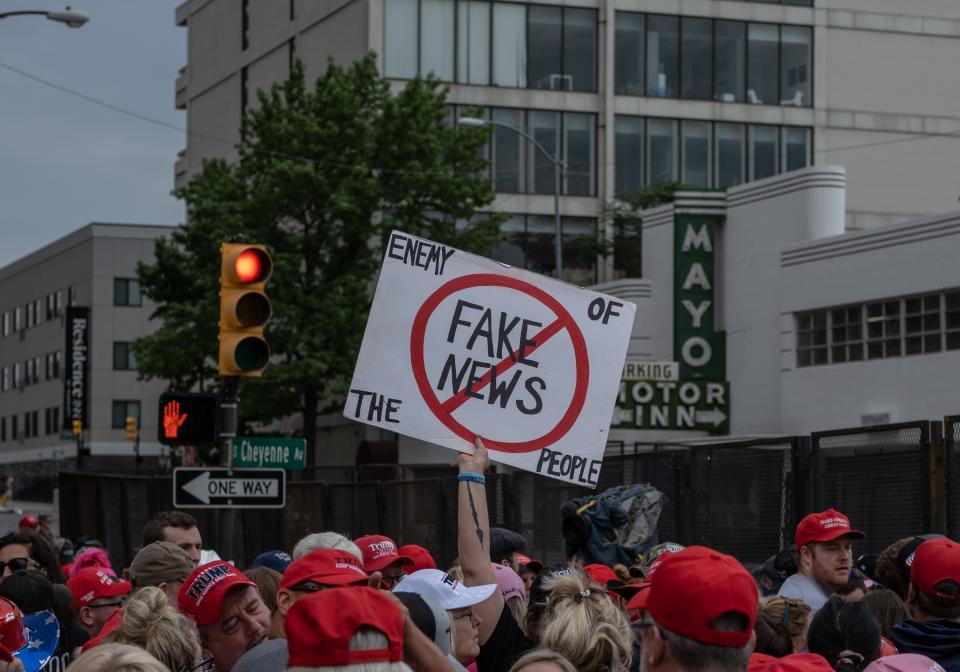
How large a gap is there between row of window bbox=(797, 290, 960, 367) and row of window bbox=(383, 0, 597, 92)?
68.3 feet

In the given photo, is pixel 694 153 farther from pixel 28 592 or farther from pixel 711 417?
pixel 28 592

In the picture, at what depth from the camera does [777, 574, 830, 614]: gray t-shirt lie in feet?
Result: 28.4

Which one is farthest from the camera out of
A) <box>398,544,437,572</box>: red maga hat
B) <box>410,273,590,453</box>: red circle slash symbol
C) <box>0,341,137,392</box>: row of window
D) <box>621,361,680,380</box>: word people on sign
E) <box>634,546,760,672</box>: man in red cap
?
<box>0,341,137,392</box>: row of window

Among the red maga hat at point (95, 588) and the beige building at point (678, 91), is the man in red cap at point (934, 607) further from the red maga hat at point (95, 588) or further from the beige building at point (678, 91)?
the beige building at point (678, 91)

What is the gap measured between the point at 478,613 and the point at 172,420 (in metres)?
6.36

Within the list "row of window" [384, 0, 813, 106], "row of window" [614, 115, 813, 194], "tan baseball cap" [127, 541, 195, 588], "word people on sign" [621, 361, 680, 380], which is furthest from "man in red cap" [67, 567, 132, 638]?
"row of window" [614, 115, 813, 194]

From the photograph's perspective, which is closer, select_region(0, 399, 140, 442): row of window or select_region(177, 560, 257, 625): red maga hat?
select_region(177, 560, 257, 625): red maga hat

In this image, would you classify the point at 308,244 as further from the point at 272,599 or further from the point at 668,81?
the point at 272,599

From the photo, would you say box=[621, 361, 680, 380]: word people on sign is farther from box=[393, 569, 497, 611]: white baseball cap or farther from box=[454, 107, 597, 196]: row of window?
box=[393, 569, 497, 611]: white baseball cap

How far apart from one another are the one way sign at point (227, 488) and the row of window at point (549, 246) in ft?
136

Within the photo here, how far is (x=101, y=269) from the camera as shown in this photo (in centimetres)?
8775

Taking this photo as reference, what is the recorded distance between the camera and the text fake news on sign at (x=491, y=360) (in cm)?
746

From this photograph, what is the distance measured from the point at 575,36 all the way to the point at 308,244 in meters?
15.3

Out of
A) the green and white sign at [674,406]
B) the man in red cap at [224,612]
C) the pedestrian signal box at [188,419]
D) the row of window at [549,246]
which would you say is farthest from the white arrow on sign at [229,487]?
the row of window at [549,246]
